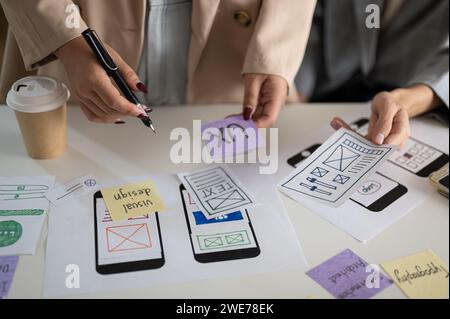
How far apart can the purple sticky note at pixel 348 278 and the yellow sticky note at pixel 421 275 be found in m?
0.02

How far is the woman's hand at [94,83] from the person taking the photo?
28.4 inches

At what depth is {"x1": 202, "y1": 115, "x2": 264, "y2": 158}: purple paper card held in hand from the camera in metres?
0.84

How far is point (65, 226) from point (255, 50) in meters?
0.39

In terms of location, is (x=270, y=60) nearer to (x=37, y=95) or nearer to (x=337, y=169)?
(x=337, y=169)

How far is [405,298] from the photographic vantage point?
0.65m

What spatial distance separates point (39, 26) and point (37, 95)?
0.32 feet

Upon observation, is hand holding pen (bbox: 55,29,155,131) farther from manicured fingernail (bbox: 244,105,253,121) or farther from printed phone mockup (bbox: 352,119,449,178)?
printed phone mockup (bbox: 352,119,449,178)

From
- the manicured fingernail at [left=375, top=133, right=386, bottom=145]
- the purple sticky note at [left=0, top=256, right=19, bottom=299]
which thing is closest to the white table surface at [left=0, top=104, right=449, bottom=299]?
the purple sticky note at [left=0, top=256, right=19, bottom=299]

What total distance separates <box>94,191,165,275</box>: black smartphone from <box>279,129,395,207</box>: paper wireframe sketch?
200 mm

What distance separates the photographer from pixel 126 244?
0.67 m

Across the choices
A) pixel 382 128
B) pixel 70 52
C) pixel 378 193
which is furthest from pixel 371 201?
pixel 70 52

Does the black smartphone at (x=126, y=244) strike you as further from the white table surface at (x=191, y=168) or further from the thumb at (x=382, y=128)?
the thumb at (x=382, y=128)

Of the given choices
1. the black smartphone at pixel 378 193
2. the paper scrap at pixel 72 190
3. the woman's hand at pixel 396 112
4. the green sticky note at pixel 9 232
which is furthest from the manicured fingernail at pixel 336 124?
the green sticky note at pixel 9 232
